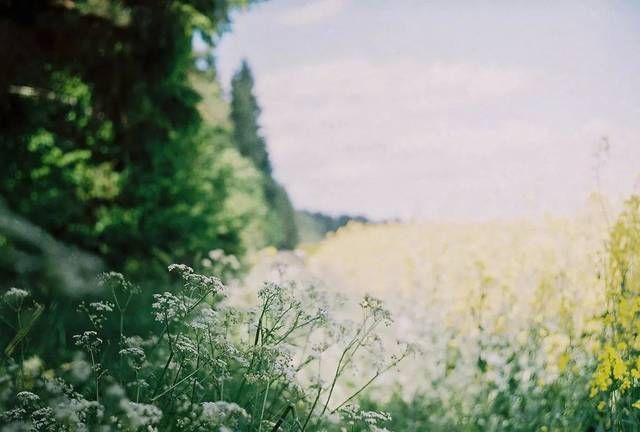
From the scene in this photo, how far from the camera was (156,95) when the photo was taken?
18.8 feet

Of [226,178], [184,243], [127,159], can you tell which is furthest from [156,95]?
[226,178]

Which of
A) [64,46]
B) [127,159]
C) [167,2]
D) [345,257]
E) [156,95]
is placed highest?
[167,2]

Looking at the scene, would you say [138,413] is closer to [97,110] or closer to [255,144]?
[97,110]

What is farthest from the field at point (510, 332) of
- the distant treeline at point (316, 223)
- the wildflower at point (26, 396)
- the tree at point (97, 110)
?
the distant treeline at point (316, 223)

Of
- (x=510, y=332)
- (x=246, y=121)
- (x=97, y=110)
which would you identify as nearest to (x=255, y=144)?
(x=246, y=121)

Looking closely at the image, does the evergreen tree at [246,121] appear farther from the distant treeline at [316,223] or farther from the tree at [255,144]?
the distant treeline at [316,223]

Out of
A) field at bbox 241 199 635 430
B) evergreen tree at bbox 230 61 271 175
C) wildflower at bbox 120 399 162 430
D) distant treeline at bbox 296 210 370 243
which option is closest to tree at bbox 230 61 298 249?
evergreen tree at bbox 230 61 271 175

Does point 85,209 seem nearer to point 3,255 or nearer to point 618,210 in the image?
point 3,255

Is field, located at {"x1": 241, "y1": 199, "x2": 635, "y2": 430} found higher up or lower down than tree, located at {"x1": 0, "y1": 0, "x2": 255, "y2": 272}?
lower down

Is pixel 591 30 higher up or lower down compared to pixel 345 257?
higher up

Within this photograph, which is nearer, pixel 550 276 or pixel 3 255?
pixel 550 276

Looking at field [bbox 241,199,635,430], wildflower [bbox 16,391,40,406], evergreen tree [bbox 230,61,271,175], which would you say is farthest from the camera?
evergreen tree [bbox 230,61,271,175]

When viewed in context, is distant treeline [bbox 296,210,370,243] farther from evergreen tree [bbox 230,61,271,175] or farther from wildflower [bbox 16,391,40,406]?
wildflower [bbox 16,391,40,406]

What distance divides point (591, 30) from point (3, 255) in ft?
18.1
